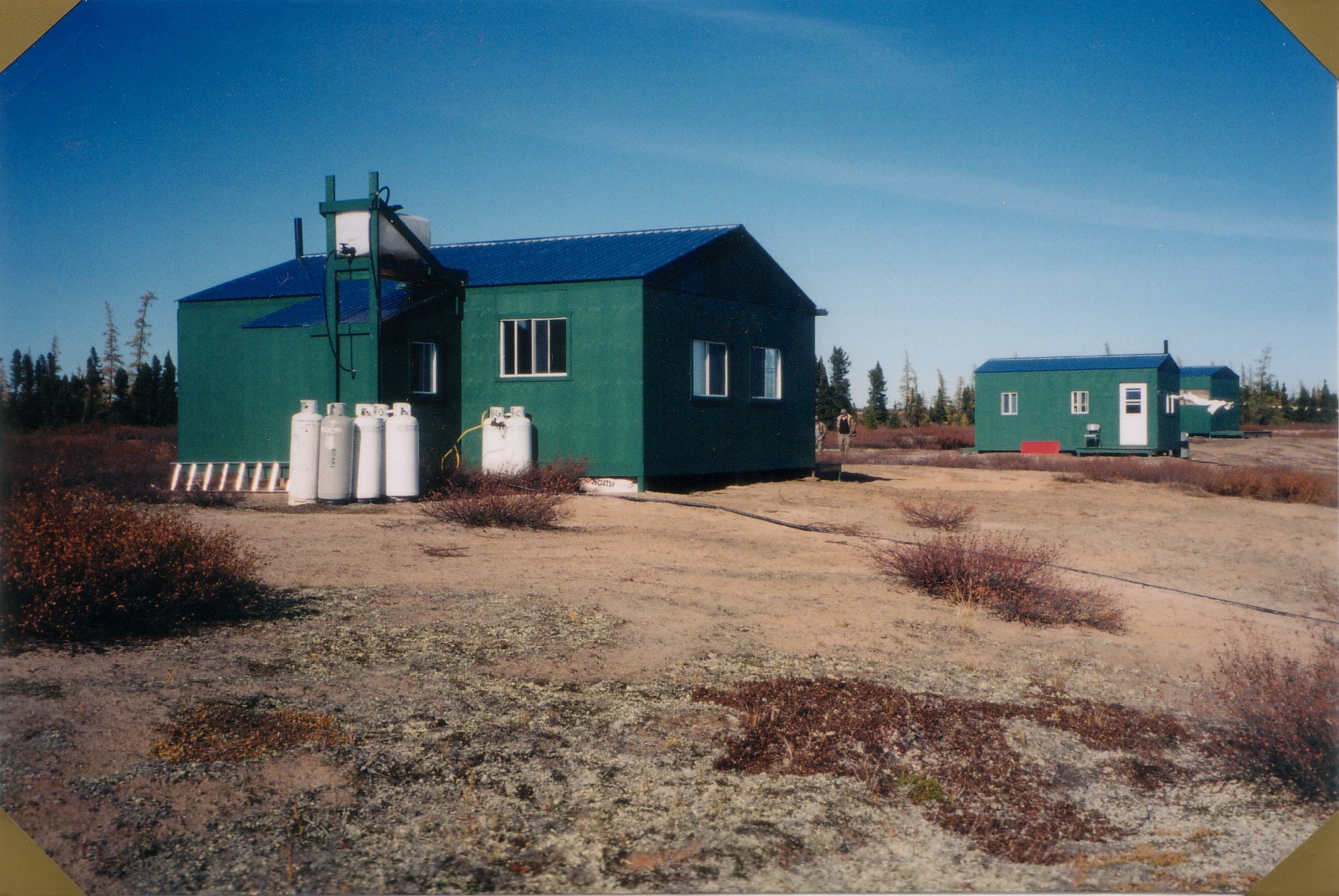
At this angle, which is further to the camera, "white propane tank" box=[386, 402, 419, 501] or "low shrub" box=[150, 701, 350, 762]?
"white propane tank" box=[386, 402, 419, 501]

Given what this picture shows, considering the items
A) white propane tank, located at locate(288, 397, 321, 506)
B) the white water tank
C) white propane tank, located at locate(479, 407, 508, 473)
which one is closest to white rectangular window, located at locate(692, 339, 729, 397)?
white propane tank, located at locate(479, 407, 508, 473)

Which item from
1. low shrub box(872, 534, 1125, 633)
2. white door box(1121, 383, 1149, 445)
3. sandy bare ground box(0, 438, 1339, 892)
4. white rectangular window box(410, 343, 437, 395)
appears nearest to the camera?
sandy bare ground box(0, 438, 1339, 892)

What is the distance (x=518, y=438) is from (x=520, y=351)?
1.58 m

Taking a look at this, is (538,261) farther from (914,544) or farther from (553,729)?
(553,729)

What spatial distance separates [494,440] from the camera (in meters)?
14.1

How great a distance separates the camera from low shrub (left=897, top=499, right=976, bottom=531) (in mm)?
12609

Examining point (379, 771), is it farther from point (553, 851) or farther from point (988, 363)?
point (988, 363)

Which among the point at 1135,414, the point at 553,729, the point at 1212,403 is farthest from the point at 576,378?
the point at 1212,403

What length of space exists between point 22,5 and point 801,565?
7.34 m

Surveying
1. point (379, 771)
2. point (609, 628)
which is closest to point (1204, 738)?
point (609, 628)

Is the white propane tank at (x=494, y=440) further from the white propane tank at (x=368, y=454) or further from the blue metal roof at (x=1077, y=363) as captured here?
the blue metal roof at (x=1077, y=363)

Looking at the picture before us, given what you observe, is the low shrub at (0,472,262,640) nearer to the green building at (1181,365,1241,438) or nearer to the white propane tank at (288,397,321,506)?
the white propane tank at (288,397,321,506)

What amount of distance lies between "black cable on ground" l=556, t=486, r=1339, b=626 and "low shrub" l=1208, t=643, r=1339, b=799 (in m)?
3.81

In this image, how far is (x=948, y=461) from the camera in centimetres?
2605
